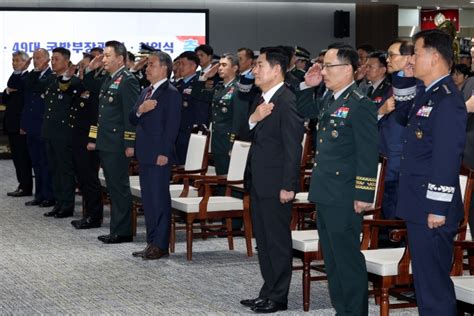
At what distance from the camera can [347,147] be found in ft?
15.7

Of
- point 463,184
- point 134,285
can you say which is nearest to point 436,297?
point 463,184

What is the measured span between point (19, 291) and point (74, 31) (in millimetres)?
11192

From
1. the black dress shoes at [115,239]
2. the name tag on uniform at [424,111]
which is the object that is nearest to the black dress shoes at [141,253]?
the black dress shoes at [115,239]

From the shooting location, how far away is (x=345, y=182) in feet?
15.7

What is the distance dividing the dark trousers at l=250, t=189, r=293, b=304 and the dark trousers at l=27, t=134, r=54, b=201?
516 centimetres

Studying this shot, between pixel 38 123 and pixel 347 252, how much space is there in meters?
6.27

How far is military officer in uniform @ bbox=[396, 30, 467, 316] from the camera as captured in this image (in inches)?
162

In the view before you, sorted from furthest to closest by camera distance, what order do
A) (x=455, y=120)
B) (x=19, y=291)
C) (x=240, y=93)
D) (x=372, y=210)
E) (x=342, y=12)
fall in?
(x=342, y=12) < (x=240, y=93) < (x=19, y=291) < (x=372, y=210) < (x=455, y=120)

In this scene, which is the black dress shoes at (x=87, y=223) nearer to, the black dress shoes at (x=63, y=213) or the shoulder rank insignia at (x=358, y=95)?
the black dress shoes at (x=63, y=213)

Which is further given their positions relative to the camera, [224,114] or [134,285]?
[224,114]

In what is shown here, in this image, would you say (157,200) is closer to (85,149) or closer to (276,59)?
(85,149)

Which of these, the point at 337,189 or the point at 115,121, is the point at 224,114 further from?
the point at 337,189

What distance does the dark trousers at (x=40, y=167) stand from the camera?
10.3m

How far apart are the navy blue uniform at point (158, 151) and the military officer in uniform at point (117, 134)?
340 millimetres
